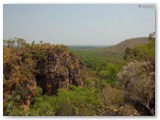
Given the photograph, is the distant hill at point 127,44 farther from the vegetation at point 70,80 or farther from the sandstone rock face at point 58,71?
the sandstone rock face at point 58,71

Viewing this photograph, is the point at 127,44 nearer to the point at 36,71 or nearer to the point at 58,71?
the point at 58,71

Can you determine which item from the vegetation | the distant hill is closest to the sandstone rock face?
the vegetation

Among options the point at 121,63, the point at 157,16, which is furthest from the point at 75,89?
the point at 157,16

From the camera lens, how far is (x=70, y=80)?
6730 millimetres

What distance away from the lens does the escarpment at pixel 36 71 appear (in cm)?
674

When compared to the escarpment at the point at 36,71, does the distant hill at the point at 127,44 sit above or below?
above

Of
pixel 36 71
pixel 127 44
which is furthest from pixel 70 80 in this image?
pixel 127 44

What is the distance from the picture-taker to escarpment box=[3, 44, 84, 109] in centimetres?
674

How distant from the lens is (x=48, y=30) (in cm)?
673

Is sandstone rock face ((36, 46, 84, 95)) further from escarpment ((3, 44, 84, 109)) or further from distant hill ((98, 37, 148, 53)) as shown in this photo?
distant hill ((98, 37, 148, 53))

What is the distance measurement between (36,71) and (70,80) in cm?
37

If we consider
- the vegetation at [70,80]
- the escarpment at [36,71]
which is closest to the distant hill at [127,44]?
the vegetation at [70,80]

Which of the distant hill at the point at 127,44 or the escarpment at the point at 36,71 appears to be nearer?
the distant hill at the point at 127,44

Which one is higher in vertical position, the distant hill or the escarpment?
the distant hill
